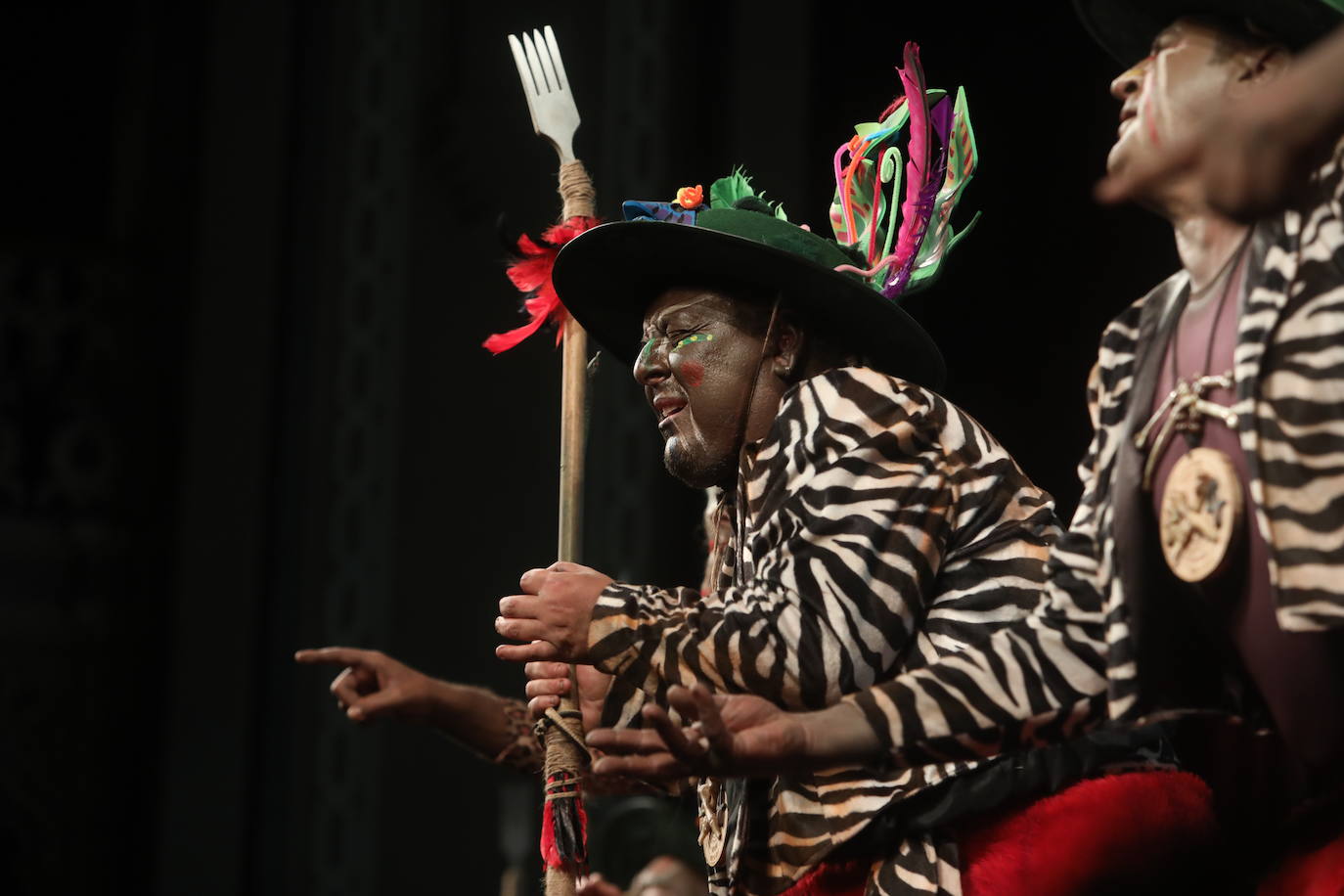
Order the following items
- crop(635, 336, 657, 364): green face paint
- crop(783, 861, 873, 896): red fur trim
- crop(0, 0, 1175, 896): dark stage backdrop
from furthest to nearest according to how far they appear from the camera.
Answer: crop(0, 0, 1175, 896): dark stage backdrop
crop(635, 336, 657, 364): green face paint
crop(783, 861, 873, 896): red fur trim

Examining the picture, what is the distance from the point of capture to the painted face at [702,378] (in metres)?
2.10

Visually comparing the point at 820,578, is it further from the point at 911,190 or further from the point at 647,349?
the point at 911,190

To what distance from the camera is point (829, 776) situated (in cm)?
187

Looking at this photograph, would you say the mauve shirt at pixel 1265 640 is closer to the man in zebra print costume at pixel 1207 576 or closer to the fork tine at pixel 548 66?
the man in zebra print costume at pixel 1207 576

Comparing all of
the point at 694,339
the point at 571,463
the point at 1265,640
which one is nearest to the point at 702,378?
the point at 694,339

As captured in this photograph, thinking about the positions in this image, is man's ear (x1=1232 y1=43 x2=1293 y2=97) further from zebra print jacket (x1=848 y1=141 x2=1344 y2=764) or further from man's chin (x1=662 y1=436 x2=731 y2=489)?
man's chin (x1=662 y1=436 x2=731 y2=489)

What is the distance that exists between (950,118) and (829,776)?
3.02ft

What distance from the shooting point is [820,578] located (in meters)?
1.75

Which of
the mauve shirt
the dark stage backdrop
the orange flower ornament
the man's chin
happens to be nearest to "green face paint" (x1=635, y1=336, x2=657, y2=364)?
the man's chin

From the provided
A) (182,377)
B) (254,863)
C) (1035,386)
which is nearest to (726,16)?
(1035,386)

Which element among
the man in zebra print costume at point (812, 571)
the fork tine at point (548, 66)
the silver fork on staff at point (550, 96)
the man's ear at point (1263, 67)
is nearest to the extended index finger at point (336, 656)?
the man in zebra print costume at point (812, 571)

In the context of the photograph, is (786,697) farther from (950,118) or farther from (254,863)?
(254,863)

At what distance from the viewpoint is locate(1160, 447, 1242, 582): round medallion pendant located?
1.38 meters

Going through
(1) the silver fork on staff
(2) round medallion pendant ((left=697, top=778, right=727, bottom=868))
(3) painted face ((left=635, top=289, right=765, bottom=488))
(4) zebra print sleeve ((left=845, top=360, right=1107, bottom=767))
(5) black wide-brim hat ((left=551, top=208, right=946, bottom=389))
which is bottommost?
(2) round medallion pendant ((left=697, top=778, right=727, bottom=868))
